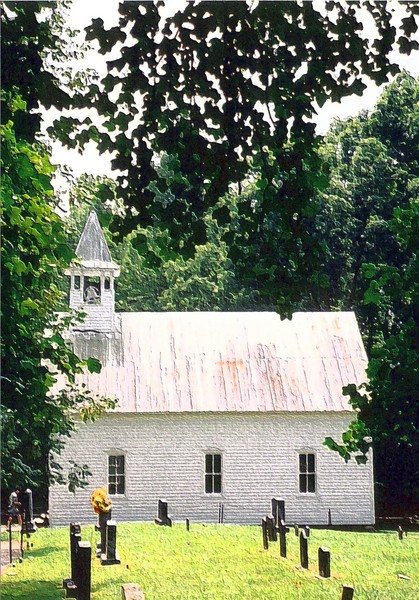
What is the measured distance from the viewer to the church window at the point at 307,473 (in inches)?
522

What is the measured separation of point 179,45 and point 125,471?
10.1 meters

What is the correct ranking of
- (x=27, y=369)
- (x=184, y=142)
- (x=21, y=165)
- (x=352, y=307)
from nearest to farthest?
(x=184, y=142), (x=21, y=165), (x=27, y=369), (x=352, y=307)

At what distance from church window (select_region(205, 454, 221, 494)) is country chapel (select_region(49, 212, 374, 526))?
0.05 ft

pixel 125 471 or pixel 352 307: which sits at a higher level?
pixel 352 307

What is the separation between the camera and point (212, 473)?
13.2 meters

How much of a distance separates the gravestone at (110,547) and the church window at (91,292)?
19.7 ft

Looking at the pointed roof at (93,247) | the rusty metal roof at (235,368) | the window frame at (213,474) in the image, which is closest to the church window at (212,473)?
the window frame at (213,474)

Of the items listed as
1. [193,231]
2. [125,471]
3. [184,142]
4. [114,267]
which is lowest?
[125,471]

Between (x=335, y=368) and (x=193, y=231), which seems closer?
(x=193, y=231)

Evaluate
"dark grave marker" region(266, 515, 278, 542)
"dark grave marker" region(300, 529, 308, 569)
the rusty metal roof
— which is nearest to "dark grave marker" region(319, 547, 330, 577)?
"dark grave marker" region(300, 529, 308, 569)

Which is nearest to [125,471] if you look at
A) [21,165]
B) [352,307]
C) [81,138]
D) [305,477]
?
[305,477]

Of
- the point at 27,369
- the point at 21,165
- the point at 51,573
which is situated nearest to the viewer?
the point at 21,165

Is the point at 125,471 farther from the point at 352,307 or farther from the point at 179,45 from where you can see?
the point at 179,45

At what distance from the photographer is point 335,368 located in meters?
13.4
